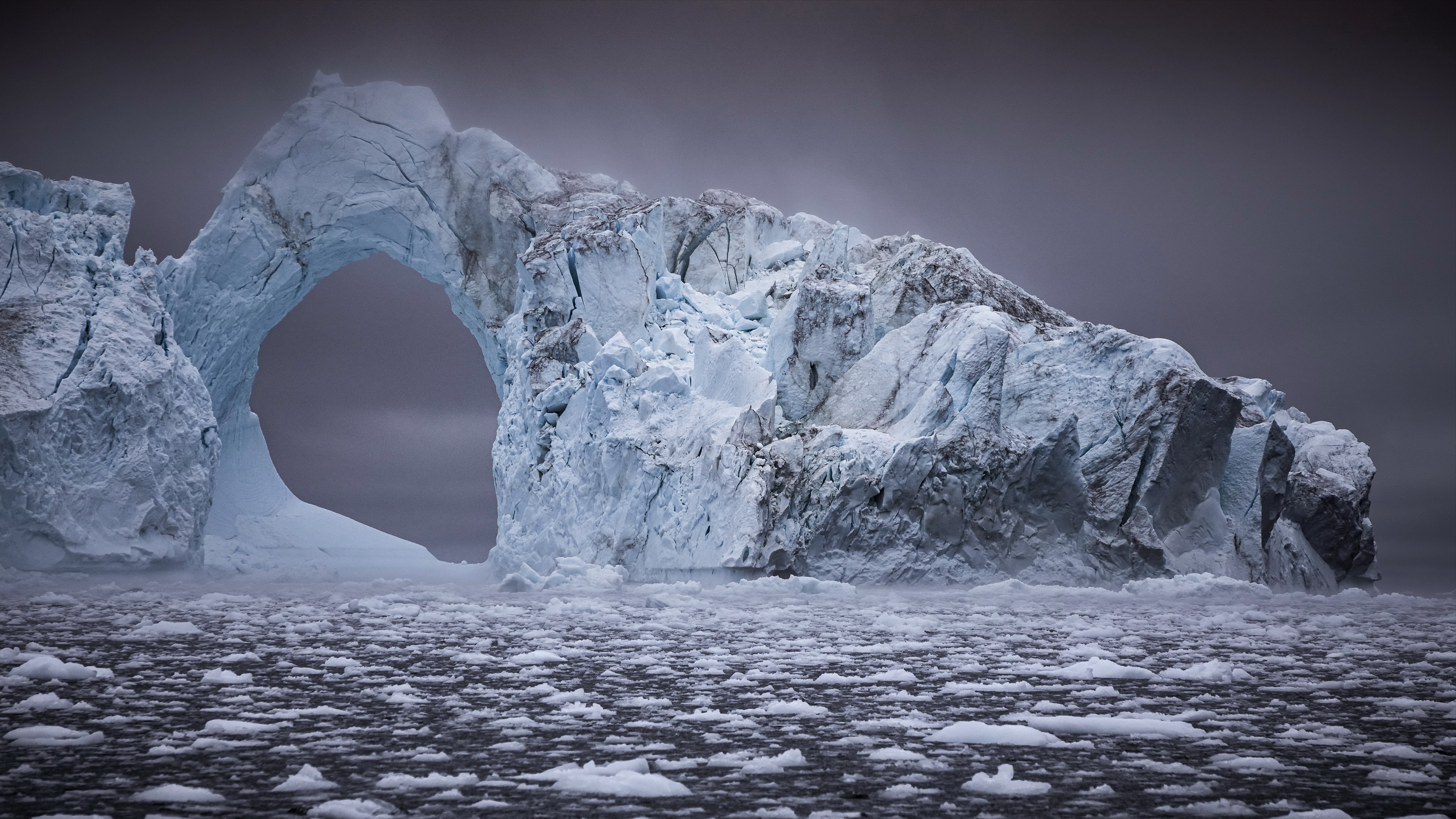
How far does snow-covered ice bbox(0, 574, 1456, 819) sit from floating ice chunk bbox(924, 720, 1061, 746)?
0.5 inches

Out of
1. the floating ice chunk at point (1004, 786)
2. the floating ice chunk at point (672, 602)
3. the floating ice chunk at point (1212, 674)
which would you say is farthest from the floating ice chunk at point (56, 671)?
the floating ice chunk at point (672, 602)

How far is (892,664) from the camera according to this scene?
598cm

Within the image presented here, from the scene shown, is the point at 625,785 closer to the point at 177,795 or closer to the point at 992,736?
the point at 177,795

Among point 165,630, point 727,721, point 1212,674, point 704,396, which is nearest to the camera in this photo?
point 727,721

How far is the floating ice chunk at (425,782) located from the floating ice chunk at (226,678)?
245 centimetres

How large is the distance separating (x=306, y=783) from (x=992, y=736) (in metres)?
2.51

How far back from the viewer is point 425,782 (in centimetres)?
305

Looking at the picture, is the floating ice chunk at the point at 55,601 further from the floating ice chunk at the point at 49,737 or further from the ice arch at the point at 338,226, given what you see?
the ice arch at the point at 338,226

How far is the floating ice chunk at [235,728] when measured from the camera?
149 inches

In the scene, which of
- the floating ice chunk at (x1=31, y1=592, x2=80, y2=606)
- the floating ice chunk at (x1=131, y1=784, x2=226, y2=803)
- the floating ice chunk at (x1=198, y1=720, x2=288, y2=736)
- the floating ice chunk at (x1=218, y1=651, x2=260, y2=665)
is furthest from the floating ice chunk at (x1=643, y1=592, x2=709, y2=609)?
the floating ice chunk at (x1=131, y1=784, x2=226, y2=803)

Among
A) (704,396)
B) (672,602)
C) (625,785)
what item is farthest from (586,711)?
(704,396)

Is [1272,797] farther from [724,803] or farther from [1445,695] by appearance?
[1445,695]

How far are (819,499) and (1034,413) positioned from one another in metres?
4.38

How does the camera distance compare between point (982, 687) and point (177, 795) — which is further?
point (982, 687)
